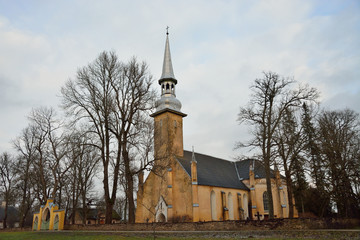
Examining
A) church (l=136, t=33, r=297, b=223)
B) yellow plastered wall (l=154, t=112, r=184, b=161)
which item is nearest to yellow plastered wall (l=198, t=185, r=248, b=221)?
church (l=136, t=33, r=297, b=223)

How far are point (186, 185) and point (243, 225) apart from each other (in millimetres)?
15154

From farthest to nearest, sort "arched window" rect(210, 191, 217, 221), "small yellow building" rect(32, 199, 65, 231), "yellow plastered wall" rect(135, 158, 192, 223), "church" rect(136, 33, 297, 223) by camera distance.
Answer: "arched window" rect(210, 191, 217, 221) → "church" rect(136, 33, 297, 223) → "yellow plastered wall" rect(135, 158, 192, 223) → "small yellow building" rect(32, 199, 65, 231)

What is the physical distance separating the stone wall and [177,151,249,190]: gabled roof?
12.3m

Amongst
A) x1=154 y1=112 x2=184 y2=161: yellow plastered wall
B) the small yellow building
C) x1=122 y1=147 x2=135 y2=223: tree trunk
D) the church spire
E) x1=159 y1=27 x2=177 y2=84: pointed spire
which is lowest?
the small yellow building

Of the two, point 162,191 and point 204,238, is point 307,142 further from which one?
point 162,191

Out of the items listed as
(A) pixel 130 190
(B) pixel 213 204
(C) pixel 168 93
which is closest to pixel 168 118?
(C) pixel 168 93

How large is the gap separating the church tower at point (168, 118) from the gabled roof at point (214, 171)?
237 cm

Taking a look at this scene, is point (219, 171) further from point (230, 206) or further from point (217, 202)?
point (217, 202)

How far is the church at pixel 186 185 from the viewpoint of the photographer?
31609 mm

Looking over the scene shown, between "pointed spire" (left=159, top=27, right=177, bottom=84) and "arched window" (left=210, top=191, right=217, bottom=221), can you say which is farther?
"pointed spire" (left=159, top=27, right=177, bottom=84)

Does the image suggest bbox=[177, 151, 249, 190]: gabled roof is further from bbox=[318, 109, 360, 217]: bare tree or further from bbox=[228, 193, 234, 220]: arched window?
bbox=[318, 109, 360, 217]: bare tree

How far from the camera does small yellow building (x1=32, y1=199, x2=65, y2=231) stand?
26734 mm

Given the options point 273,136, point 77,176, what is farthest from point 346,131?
point 77,176

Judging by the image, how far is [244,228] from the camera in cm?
1714
